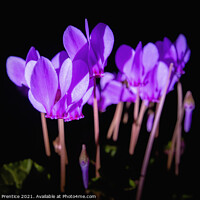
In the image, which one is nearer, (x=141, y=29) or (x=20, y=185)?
(x=20, y=185)

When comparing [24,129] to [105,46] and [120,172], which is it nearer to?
[120,172]

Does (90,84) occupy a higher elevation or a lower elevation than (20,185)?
higher

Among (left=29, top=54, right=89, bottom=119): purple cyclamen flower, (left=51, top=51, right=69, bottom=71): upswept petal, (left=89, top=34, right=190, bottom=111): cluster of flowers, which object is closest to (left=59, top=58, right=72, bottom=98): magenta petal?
(left=29, top=54, right=89, bottom=119): purple cyclamen flower

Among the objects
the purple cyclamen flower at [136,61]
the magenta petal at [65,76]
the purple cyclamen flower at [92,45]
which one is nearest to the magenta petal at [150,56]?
the purple cyclamen flower at [136,61]

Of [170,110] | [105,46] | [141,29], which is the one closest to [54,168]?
[105,46]

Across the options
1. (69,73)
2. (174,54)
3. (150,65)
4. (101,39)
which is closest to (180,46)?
(174,54)

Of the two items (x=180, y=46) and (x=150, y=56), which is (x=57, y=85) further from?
(x=180, y=46)

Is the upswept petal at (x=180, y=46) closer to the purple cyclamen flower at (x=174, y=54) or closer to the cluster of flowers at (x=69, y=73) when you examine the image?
the purple cyclamen flower at (x=174, y=54)
